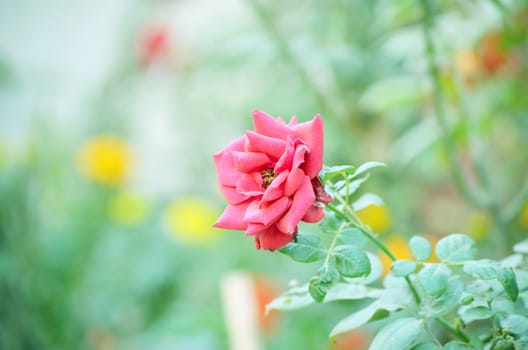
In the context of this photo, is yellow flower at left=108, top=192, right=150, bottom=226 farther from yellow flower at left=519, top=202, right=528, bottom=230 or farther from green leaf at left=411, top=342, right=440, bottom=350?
green leaf at left=411, top=342, right=440, bottom=350

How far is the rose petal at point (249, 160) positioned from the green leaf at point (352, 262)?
7cm

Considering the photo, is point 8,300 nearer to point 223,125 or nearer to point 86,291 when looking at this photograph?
point 86,291

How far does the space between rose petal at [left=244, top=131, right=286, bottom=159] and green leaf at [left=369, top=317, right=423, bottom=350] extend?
119mm

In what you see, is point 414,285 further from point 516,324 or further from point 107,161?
point 107,161

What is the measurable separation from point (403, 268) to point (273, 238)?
77 mm

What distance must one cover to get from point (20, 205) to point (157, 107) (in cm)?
102

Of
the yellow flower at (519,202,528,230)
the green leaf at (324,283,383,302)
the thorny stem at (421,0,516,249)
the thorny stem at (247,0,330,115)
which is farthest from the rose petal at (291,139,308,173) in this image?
the yellow flower at (519,202,528,230)

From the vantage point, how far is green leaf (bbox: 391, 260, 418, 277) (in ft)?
1.18

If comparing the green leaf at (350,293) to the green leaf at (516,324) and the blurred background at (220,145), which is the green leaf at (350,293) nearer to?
the green leaf at (516,324)

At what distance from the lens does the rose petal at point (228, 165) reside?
37cm

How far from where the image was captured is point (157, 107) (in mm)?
2197

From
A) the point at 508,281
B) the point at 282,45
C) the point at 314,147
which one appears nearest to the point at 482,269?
the point at 508,281

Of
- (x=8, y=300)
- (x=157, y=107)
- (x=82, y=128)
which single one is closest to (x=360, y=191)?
(x=8, y=300)

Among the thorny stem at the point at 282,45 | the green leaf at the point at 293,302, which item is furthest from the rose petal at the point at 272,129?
the thorny stem at the point at 282,45
